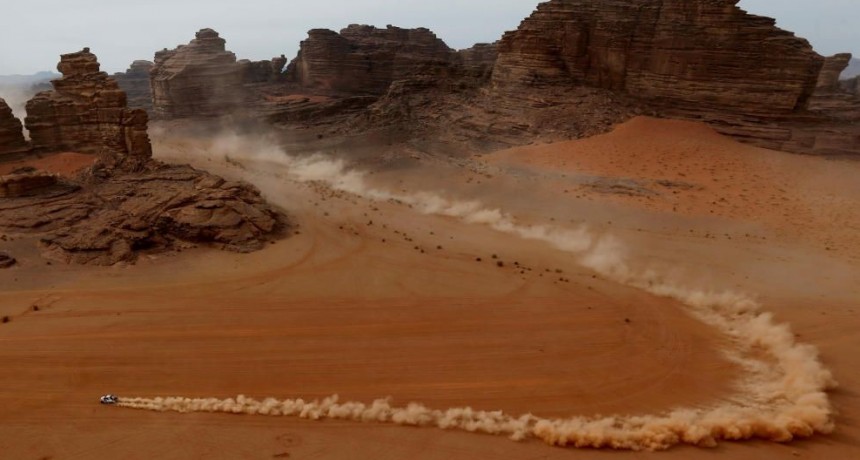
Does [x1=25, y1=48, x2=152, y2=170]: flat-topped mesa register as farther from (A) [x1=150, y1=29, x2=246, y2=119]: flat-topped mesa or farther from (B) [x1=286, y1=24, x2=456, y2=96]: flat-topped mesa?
(B) [x1=286, y1=24, x2=456, y2=96]: flat-topped mesa

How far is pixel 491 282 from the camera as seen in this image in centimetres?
1253

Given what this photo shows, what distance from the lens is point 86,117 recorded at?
17938 millimetres

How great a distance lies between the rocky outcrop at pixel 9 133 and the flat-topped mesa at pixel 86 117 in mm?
498

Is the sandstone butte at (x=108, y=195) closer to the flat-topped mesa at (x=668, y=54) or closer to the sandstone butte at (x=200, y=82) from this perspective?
the flat-topped mesa at (x=668, y=54)

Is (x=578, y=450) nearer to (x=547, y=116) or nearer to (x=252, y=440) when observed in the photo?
(x=252, y=440)

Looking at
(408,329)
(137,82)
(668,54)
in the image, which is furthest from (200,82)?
(408,329)

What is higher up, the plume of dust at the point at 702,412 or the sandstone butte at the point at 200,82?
the sandstone butte at the point at 200,82

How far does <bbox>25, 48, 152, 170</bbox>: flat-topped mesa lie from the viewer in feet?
57.0

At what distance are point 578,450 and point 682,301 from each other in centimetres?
618

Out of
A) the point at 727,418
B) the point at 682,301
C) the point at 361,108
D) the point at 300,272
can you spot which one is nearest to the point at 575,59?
the point at 361,108

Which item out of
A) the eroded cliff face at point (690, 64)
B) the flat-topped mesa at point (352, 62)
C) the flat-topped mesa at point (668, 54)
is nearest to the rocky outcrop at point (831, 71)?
the eroded cliff face at point (690, 64)

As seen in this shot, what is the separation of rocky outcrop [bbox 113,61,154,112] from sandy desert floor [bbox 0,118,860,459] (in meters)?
34.4

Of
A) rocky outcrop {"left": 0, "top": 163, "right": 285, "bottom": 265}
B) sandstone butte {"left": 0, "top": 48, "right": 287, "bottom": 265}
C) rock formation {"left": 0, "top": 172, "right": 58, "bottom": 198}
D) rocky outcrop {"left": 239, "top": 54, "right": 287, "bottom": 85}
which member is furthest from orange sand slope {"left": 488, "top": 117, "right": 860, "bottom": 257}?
rocky outcrop {"left": 239, "top": 54, "right": 287, "bottom": 85}

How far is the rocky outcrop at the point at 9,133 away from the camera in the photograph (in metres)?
16.9
